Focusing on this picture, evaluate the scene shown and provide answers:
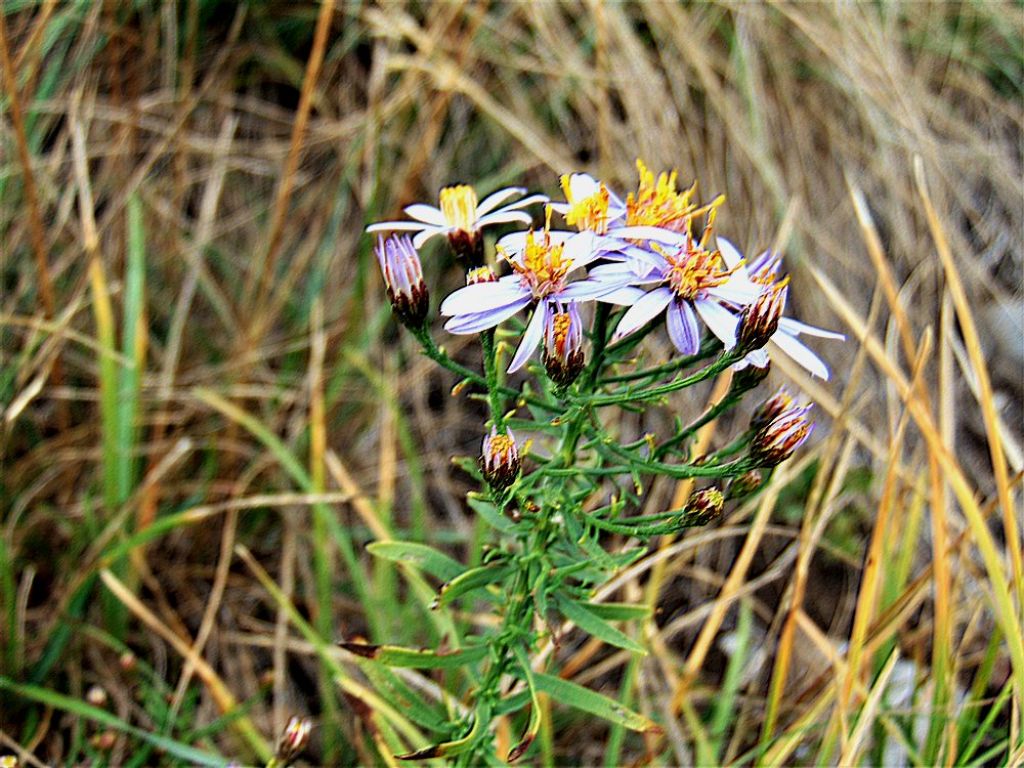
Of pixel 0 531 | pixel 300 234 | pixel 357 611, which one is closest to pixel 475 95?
pixel 300 234

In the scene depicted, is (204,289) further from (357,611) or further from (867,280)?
(867,280)

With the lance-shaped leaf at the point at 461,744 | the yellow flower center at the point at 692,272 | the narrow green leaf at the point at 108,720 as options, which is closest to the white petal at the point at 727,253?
the yellow flower center at the point at 692,272

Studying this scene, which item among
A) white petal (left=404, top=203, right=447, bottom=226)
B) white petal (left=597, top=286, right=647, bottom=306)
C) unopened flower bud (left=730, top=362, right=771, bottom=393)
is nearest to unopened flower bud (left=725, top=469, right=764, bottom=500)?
unopened flower bud (left=730, top=362, right=771, bottom=393)

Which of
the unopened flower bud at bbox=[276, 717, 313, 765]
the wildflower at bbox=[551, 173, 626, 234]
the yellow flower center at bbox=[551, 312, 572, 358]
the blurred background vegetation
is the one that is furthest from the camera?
the blurred background vegetation

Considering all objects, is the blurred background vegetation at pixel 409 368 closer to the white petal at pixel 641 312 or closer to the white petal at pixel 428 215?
the white petal at pixel 428 215

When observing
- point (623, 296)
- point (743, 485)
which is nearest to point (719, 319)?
point (623, 296)

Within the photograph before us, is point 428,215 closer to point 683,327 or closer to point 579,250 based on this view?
point 579,250

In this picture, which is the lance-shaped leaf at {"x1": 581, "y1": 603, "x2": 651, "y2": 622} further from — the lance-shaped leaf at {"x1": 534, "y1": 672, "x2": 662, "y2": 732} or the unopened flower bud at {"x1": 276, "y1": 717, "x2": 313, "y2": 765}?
the unopened flower bud at {"x1": 276, "y1": 717, "x2": 313, "y2": 765}
